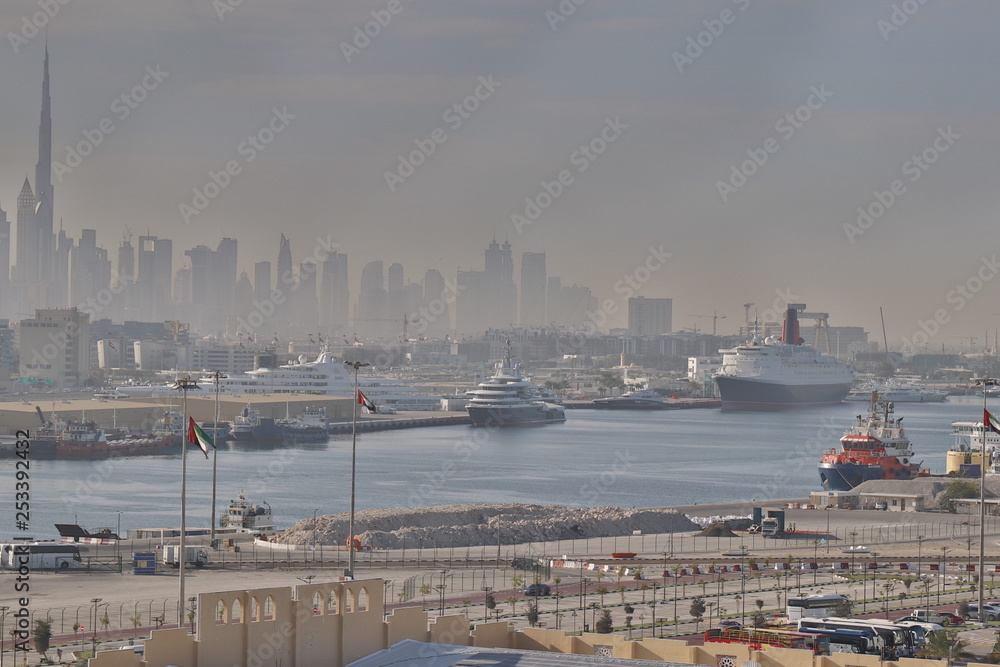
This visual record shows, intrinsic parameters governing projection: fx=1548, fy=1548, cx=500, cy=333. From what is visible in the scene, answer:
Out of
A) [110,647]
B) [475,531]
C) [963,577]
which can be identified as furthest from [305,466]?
[110,647]

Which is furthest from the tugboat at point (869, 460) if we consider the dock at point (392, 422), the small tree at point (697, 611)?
the dock at point (392, 422)

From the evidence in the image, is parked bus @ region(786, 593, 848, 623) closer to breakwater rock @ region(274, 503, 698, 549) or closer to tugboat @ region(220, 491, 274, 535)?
breakwater rock @ region(274, 503, 698, 549)

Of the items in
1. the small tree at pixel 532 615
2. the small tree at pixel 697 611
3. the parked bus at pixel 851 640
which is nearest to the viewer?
the parked bus at pixel 851 640

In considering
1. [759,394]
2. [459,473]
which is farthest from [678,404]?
[459,473]

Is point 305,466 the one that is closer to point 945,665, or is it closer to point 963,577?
point 963,577

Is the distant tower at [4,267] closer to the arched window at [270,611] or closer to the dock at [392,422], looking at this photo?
the dock at [392,422]

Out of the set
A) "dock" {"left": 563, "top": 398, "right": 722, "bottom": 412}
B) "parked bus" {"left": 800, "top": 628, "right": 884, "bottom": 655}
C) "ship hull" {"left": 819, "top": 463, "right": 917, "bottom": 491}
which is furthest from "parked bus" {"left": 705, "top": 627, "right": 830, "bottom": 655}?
"dock" {"left": 563, "top": 398, "right": 722, "bottom": 412}
